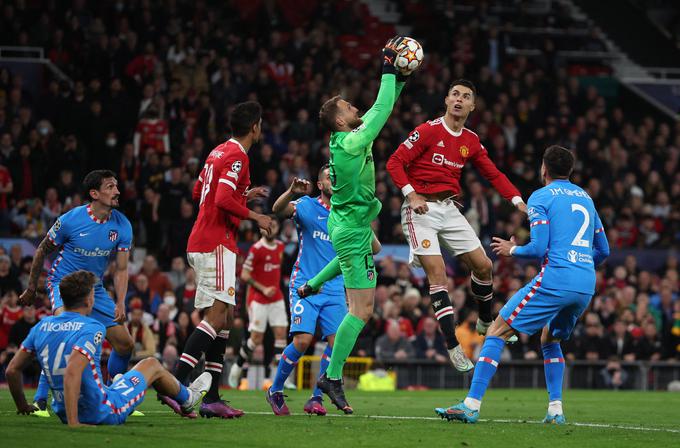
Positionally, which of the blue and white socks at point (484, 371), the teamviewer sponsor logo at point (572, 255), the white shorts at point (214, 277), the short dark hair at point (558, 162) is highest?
the short dark hair at point (558, 162)

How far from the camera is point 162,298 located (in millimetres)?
20891

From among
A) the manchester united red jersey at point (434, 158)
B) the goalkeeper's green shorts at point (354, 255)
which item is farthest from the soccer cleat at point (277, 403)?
the manchester united red jersey at point (434, 158)

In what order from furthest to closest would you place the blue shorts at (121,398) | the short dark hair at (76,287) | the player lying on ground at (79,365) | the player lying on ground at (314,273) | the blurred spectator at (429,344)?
the blurred spectator at (429,344), the player lying on ground at (314,273), the blue shorts at (121,398), the short dark hair at (76,287), the player lying on ground at (79,365)

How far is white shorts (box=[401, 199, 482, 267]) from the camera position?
39.7 feet

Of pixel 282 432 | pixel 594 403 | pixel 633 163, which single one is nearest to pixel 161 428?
pixel 282 432

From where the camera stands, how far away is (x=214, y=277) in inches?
438

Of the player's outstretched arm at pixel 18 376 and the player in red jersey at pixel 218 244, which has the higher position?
the player in red jersey at pixel 218 244

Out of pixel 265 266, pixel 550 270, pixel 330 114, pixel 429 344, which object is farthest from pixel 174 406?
pixel 429 344

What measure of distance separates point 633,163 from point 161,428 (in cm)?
2044

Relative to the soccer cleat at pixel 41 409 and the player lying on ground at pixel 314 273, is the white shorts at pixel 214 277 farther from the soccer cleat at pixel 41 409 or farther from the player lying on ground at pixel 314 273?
the soccer cleat at pixel 41 409

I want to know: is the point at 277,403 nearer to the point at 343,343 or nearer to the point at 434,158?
the point at 343,343

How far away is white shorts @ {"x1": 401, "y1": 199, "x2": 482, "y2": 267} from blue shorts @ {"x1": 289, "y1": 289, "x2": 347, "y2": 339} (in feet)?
4.06

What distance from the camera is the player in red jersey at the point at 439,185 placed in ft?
39.5

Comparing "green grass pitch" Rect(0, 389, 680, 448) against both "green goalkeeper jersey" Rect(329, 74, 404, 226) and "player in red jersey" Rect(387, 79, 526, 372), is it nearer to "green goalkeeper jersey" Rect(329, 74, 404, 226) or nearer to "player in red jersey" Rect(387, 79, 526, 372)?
"player in red jersey" Rect(387, 79, 526, 372)
